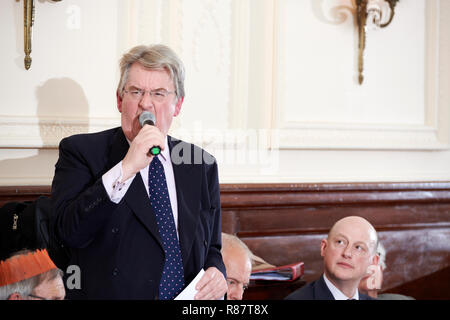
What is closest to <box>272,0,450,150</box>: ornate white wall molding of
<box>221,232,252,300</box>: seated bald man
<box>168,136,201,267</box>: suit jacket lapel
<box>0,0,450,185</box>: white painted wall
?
<box>0,0,450,185</box>: white painted wall

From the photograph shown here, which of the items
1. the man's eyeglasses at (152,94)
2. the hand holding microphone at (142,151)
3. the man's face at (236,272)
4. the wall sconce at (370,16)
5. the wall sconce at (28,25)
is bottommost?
the man's face at (236,272)

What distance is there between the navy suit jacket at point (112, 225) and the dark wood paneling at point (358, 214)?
1166 millimetres

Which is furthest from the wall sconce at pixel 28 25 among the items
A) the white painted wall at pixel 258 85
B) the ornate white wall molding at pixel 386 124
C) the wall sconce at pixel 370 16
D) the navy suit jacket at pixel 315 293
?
the wall sconce at pixel 370 16

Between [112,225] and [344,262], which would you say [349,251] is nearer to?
[344,262]

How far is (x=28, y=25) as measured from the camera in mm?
2506

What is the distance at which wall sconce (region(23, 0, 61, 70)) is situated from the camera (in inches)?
98.6

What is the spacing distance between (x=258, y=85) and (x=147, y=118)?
5.02 ft

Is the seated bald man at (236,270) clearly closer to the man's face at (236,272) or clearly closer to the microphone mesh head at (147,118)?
the man's face at (236,272)

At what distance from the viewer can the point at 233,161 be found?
9.66 ft

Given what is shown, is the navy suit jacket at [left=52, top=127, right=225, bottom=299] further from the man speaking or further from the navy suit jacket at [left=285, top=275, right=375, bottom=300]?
the navy suit jacket at [left=285, top=275, right=375, bottom=300]

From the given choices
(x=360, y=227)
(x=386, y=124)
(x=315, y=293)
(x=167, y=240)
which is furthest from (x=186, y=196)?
(x=386, y=124)

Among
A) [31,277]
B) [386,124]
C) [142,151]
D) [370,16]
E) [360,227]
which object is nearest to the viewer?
[142,151]

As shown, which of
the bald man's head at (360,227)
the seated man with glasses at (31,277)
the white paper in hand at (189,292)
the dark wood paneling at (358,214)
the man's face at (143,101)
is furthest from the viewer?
the dark wood paneling at (358,214)

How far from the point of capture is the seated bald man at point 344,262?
2350 millimetres
